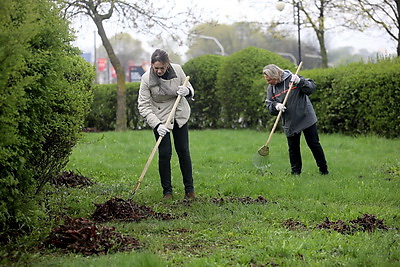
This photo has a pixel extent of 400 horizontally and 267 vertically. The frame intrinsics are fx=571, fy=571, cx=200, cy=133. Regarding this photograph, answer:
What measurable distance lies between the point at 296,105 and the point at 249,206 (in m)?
2.56

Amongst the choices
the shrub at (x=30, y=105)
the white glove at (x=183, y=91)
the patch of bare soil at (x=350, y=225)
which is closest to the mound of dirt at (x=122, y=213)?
the shrub at (x=30, y=105)

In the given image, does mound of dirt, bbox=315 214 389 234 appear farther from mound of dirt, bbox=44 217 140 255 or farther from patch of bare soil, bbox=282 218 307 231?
mound of dirt, bbox=44 217 140 255

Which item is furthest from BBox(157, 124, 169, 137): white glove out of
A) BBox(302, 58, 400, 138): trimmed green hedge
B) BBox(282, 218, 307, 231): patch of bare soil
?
BBox(302, 58, 400, 138): trimmed green hedge

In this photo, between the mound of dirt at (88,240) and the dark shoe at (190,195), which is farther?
the dark shoe at (190,195)

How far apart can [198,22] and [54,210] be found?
14028 mm

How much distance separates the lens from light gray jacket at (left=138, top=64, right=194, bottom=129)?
7.00 m

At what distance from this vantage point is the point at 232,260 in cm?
442

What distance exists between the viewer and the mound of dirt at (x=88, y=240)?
461 cm

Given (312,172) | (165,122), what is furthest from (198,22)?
(165,122)

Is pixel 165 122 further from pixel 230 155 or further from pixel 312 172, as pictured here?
pixel 230 155

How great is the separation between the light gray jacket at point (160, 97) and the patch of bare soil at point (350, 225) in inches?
82.5

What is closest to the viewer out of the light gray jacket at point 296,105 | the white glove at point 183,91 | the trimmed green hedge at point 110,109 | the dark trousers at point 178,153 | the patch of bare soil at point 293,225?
the patch of bare soil at point 293,225

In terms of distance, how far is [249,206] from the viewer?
654cm

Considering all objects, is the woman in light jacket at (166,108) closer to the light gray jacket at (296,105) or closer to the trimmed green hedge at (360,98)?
the light gray jacket at (296,105)
